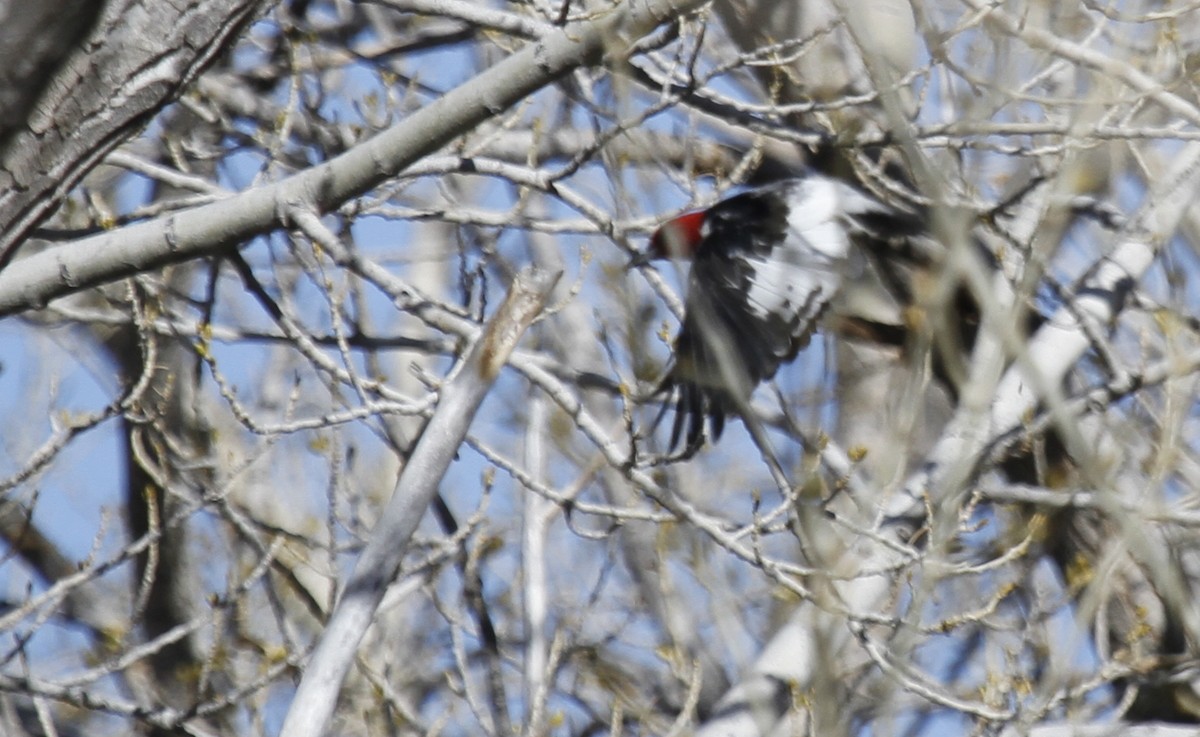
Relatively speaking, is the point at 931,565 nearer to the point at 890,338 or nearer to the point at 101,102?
the point at 101,102

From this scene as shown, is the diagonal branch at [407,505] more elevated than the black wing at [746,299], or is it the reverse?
the black wing at [746,299]

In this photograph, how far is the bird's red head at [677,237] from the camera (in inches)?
95.3

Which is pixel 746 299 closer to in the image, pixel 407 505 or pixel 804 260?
pixel 804 260

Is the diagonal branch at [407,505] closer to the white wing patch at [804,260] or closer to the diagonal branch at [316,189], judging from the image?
the diagonal branch at [316,189]

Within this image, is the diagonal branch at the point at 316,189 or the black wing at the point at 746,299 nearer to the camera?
the diagonal branch at the point at 316,189

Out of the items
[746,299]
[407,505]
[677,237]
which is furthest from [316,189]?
[746,299]

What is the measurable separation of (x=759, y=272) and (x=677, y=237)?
9.22 ft

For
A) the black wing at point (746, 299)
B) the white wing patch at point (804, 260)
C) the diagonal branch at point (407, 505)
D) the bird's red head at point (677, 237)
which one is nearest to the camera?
the bird's red head at point (677, 237)

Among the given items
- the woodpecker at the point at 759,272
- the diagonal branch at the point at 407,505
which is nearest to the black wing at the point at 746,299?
the woodpecker at the point at 759,272

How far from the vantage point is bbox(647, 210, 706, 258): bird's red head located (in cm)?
242

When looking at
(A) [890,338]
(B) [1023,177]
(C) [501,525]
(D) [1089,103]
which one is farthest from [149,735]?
(D) [1089,103]

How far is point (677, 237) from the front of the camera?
7.80 ft

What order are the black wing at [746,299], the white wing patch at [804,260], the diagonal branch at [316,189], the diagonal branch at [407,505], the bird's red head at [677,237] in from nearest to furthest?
the bird's red head at [677,237]
the diagonal branch at [407,505]
the diagonal branch at [316,189]
the black wing at [746,299]
the white wing patch at [804,260]

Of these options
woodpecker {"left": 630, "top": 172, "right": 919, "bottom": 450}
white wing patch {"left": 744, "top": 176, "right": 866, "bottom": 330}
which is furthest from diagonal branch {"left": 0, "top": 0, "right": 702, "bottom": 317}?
white wing patch {"left": 744, "top": 176, "right": 866, "bottom": 330}
